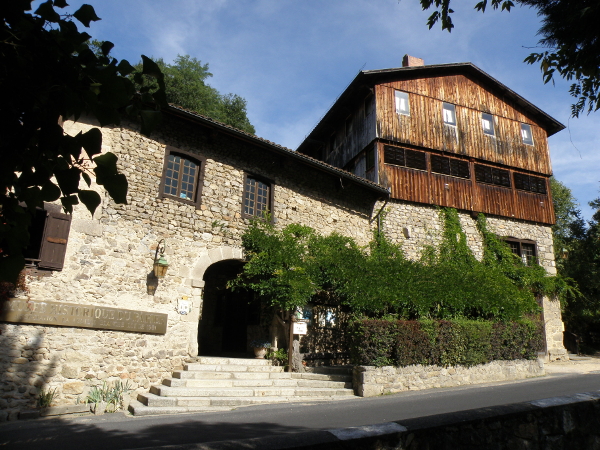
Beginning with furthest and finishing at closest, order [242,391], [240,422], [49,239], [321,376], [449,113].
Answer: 1. [449,113]
2. [321,376]
3. [242,391]
4. [49,239]
5. [240,422]

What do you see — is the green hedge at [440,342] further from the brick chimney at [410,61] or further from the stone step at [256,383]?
the brick chimney at [410,61]

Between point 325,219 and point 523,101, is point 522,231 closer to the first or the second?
point 523,101

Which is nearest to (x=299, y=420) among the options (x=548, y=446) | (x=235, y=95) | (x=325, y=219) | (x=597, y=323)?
(x=548, y=446)

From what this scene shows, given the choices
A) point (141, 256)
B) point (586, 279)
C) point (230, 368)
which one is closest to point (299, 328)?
point (230, 368)

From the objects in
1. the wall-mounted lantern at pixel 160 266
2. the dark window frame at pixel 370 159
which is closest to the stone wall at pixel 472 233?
the dark window frame at pixel 370 159

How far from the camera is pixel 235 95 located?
88.7 ft

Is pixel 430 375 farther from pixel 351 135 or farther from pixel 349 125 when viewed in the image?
pixel 349 125

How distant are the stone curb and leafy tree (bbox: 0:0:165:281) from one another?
4.41 ft

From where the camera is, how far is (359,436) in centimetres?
262

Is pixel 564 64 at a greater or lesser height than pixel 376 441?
greater

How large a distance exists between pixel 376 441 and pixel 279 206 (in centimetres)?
983

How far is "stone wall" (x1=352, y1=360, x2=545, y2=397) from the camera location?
9.49m

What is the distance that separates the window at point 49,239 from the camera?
27.2ft

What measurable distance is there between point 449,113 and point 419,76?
1.91 meters
